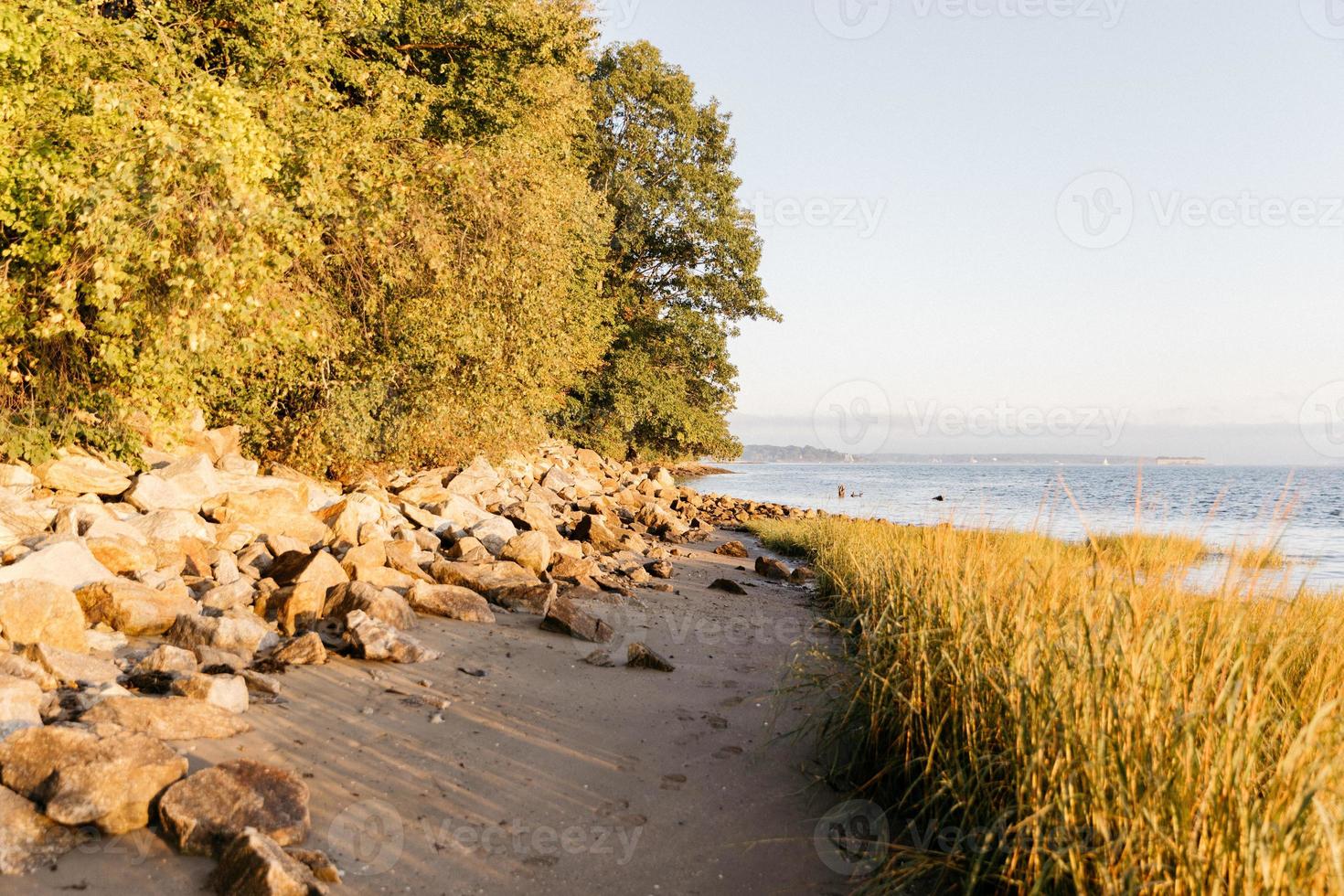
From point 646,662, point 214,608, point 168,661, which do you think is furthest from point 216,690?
point 646,662

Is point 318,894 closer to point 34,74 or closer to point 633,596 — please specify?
point 633,596

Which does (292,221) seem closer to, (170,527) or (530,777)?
(170,527)

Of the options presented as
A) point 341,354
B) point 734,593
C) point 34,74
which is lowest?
point 734,593

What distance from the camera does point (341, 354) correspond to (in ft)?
40.0

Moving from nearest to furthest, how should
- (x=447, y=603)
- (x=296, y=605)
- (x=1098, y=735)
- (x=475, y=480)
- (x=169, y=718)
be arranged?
(x=1098, y=735), (x=169, y=718), (x=296, y=605), (x=447, y=603), (x=475, y=480)

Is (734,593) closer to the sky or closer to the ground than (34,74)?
closer to the ground

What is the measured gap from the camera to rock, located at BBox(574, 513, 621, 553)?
13273 mm

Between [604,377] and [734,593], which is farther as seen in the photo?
[604,377]

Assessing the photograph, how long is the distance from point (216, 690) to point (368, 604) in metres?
2.16

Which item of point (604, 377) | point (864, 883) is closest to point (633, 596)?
point (864, 883)

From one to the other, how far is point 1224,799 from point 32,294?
10654mm

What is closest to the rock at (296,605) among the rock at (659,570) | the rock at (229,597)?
the rock at (229,597)

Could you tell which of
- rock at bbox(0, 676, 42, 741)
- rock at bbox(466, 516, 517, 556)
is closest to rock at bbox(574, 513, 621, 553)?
rock at bbox(466, 516, 517, 556)

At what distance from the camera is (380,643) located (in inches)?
252
